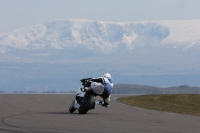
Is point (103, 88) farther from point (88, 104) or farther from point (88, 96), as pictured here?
point (88, 104)

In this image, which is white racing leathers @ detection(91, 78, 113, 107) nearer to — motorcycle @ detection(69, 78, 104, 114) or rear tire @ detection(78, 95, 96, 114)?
motorcycle @ detection(69, 78, 104, 114)

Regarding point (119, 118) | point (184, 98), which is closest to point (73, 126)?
point (119, 118)

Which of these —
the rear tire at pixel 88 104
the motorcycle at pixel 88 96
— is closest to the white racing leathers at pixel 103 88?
the motorcycle at pixel 88 96

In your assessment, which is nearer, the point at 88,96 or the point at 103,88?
the point at 103,88

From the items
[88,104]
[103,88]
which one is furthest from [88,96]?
[103,88]

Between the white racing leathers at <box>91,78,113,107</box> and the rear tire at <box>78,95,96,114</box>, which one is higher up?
the white racing leathers at <box>91,78,113,107</box>

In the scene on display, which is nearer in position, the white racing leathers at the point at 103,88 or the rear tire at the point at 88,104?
the white racing leathers at the point at 103,88

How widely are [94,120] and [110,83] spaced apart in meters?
4.14

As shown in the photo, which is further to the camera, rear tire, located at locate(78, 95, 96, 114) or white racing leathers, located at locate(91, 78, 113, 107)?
rear tire, located at locate(78, 95, 96, 114)

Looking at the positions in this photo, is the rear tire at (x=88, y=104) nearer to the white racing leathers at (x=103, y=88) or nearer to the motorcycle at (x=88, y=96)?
the motorcycle at (x=88, y=96)

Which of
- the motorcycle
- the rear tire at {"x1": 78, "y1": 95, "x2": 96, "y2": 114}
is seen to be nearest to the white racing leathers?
the motorcycle

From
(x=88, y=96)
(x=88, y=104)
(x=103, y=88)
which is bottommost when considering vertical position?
(x=88, y=104)

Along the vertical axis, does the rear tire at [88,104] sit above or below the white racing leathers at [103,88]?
below

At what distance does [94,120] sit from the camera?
69.5 feet
